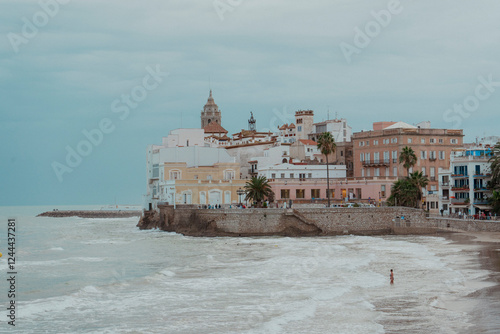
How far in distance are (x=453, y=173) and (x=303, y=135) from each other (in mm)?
43462

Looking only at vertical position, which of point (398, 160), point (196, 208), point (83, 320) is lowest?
point (83, 320)

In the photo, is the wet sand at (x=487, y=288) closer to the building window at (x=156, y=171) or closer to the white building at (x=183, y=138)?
the building window at (x=156, y=171)

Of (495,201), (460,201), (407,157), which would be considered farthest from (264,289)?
(407,157)

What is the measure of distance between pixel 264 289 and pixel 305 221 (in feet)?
92.3

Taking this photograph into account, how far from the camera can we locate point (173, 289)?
3234 centimetres

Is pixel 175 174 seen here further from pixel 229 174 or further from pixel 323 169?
pixel 323 169

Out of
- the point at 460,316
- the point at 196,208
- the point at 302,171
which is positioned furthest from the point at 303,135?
the point at 460,316

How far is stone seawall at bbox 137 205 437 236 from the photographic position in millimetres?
58906

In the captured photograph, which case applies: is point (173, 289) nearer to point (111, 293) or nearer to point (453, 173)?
point (111, 293)

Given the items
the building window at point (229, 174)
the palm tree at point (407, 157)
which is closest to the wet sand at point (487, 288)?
the palm tree at point (407, 157)

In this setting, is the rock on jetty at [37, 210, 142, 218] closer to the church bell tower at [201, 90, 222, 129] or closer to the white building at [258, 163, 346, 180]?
the church bell tower at [201, 90, 222, 129]

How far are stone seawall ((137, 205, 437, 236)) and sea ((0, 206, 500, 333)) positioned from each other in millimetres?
5861

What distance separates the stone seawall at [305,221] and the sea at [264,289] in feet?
19.2

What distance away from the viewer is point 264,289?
103ft
